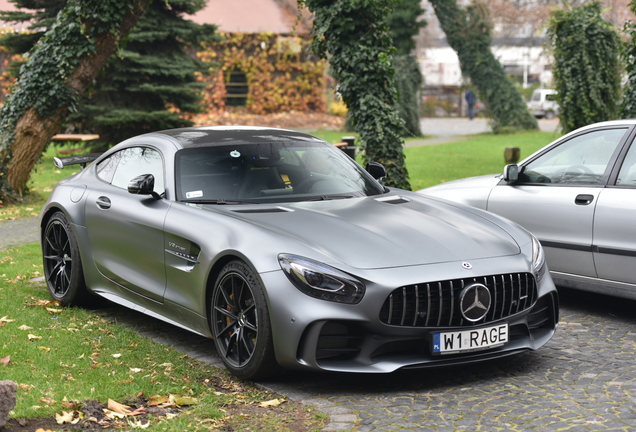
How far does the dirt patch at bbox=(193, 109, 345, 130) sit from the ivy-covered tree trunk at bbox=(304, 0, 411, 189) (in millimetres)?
21724

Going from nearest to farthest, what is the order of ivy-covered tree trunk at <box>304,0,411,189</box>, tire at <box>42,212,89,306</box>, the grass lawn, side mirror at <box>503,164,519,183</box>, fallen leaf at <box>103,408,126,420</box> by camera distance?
fallen leaf at <box>103,408,126,420</box>, tire at <box>42,212,89,306</box>, side mirror at <box>503,164,519,183</box>, ivy-covered tree trunk at <box>304,0,411,189</box>, the grass lawn

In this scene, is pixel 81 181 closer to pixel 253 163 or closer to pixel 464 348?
pixel 253 163

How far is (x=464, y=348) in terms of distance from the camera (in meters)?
5.01

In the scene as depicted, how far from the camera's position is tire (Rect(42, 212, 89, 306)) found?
7094mm

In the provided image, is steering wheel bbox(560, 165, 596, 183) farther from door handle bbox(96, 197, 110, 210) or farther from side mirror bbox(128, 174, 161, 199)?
door handle bbox(96, 197, 110, 210)

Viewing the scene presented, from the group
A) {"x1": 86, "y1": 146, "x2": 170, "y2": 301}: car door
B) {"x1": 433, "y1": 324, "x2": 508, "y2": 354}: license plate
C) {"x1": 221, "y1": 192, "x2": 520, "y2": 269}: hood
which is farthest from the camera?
{"x1": 86, "y1": 146, "x2": 170, "y2": 301}: car door

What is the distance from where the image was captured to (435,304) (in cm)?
493

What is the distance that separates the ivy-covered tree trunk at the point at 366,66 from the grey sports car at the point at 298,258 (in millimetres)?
5593

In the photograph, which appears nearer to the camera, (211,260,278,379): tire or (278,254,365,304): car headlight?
(278,254,365,304): car headlight

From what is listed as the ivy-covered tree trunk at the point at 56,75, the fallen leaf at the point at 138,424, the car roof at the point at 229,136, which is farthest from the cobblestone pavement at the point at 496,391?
the ivy-covered tree trunk at the point at 56,75

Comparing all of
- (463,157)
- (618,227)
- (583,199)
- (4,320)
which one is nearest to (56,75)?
(4,320)

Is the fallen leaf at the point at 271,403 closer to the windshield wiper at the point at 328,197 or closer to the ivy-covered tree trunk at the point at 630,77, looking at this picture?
the windshield wiper at the point at 328,197

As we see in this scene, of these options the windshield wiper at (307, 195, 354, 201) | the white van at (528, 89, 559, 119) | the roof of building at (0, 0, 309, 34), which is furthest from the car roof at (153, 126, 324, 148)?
the white van at (528, 89, 559, 119)

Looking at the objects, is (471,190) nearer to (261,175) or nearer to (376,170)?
(376,170)
